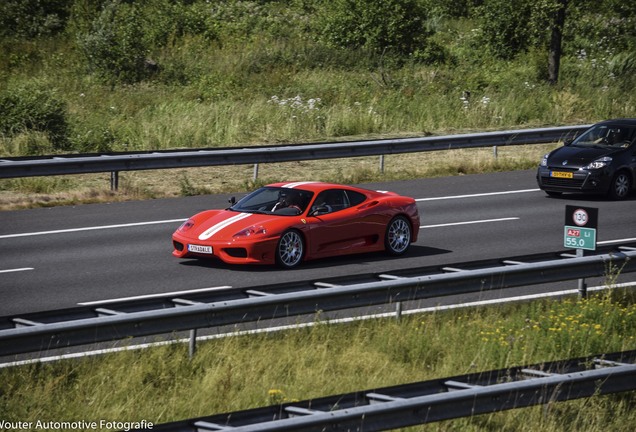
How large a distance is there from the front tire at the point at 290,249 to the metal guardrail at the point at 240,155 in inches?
273

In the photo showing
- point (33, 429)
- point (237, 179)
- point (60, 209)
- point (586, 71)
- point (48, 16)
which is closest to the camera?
point (33, 429)

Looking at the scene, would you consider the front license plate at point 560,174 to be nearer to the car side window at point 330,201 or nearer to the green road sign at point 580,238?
the car side window at point 330,201

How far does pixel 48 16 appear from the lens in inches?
1635

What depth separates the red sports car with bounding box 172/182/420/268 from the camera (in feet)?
49.1

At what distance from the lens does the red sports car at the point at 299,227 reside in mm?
14969

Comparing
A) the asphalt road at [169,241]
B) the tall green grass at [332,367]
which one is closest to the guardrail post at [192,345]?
the tall green grass at [332,367]

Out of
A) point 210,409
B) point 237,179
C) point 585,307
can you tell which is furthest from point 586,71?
point 210,409

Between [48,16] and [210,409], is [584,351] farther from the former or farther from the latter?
[48,16]

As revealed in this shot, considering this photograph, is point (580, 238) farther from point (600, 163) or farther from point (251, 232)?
point (600, 163)

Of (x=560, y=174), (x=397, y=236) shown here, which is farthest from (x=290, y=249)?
(x=560, y=174)

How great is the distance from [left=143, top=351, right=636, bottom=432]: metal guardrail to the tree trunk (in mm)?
27377

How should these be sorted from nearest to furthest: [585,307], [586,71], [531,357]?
[531,357] → [585,307] → [586,71]

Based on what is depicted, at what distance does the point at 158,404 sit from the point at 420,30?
33430 mm

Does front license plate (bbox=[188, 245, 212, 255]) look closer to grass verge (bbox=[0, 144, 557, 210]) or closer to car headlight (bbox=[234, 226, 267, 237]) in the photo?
car headlight (bbox=[234, 226, 267, 237])
